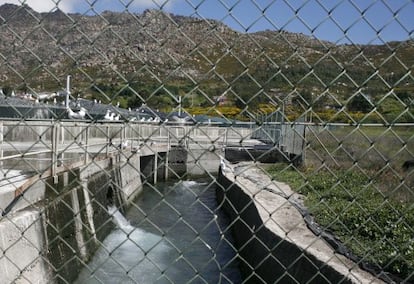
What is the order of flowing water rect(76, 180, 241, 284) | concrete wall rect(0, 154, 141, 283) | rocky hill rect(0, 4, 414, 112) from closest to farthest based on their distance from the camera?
rocky hill rect(0, 4, 414, 112)
concrete wall rect(0, 154, 141, 283)
flowing water rect(76, 180, 241, 284)

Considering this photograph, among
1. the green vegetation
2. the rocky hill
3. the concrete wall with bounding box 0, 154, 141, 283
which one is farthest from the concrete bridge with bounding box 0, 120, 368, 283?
the rocky hill

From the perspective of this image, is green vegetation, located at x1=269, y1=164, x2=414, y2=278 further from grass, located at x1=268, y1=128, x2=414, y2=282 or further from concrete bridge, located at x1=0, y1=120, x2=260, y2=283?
concrete bridge, located at x1=0, y1=120, x2=260, y2=283

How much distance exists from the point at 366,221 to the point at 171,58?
6.24 ft

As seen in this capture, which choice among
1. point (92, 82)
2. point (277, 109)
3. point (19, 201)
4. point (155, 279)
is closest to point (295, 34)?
point (277, 109)

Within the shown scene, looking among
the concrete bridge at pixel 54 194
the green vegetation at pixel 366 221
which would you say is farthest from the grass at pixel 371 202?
the concrete bridge at pixel 54 194

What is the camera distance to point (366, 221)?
3.34 metres

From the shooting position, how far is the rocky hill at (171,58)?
2.29 m

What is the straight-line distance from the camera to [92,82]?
2318 millimetres

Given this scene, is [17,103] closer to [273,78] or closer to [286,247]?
[273,78]

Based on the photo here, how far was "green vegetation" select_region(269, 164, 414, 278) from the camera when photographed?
3940 mm

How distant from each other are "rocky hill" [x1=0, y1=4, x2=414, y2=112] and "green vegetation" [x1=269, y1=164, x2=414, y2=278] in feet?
3.34

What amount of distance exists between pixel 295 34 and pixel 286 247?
4161 mm

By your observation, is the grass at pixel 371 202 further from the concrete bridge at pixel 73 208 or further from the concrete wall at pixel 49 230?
the concrete wall at pixel 49 230

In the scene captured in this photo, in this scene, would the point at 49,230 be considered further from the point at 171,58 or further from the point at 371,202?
the point at 171,58
